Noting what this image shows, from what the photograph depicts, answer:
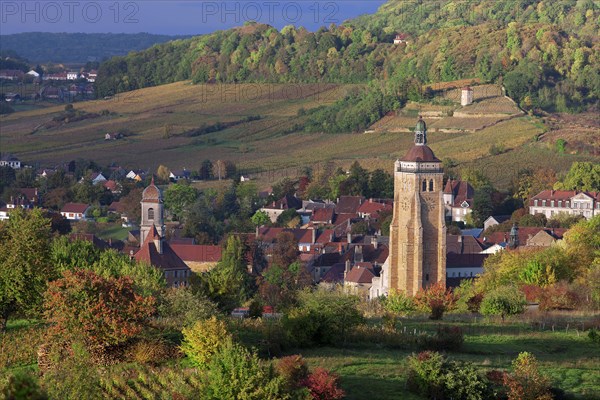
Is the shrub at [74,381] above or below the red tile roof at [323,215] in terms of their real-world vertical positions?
below

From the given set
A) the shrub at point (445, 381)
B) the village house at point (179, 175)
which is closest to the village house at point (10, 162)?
the village house at point (179, 175)

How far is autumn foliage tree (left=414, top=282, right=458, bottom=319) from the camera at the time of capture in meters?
38.4

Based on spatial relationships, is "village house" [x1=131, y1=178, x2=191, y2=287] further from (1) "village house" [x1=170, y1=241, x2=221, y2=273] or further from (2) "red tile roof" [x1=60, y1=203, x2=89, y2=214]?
(2) "red tile roof" [x1=60, y1=203, x2=89, y2=214]

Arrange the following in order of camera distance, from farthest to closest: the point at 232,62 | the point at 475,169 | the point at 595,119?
the point at 232,62, the point at 595,119, the point at 475,169

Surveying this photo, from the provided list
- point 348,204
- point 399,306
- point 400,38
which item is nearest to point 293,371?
point 399,306

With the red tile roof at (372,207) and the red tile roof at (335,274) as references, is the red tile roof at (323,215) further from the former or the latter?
the red tile roof at (335,274)

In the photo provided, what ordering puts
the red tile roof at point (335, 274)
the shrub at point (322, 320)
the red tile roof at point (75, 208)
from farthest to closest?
the red tile roof at point (75, 208)
the red tile roof at point (335, 274)
the shrub at point (322, 320)

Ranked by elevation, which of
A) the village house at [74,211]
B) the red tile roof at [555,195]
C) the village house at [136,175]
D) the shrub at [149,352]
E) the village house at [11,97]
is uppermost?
the village house at [11,97]

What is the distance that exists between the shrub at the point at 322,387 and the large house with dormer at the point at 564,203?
6221 centimetres

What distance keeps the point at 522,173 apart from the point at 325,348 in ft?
216

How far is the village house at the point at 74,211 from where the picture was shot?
9303cm

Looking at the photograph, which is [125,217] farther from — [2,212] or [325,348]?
[325,348]

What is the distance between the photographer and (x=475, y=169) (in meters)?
96.8

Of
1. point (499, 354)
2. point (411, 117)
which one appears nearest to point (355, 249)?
point (499, 354)
